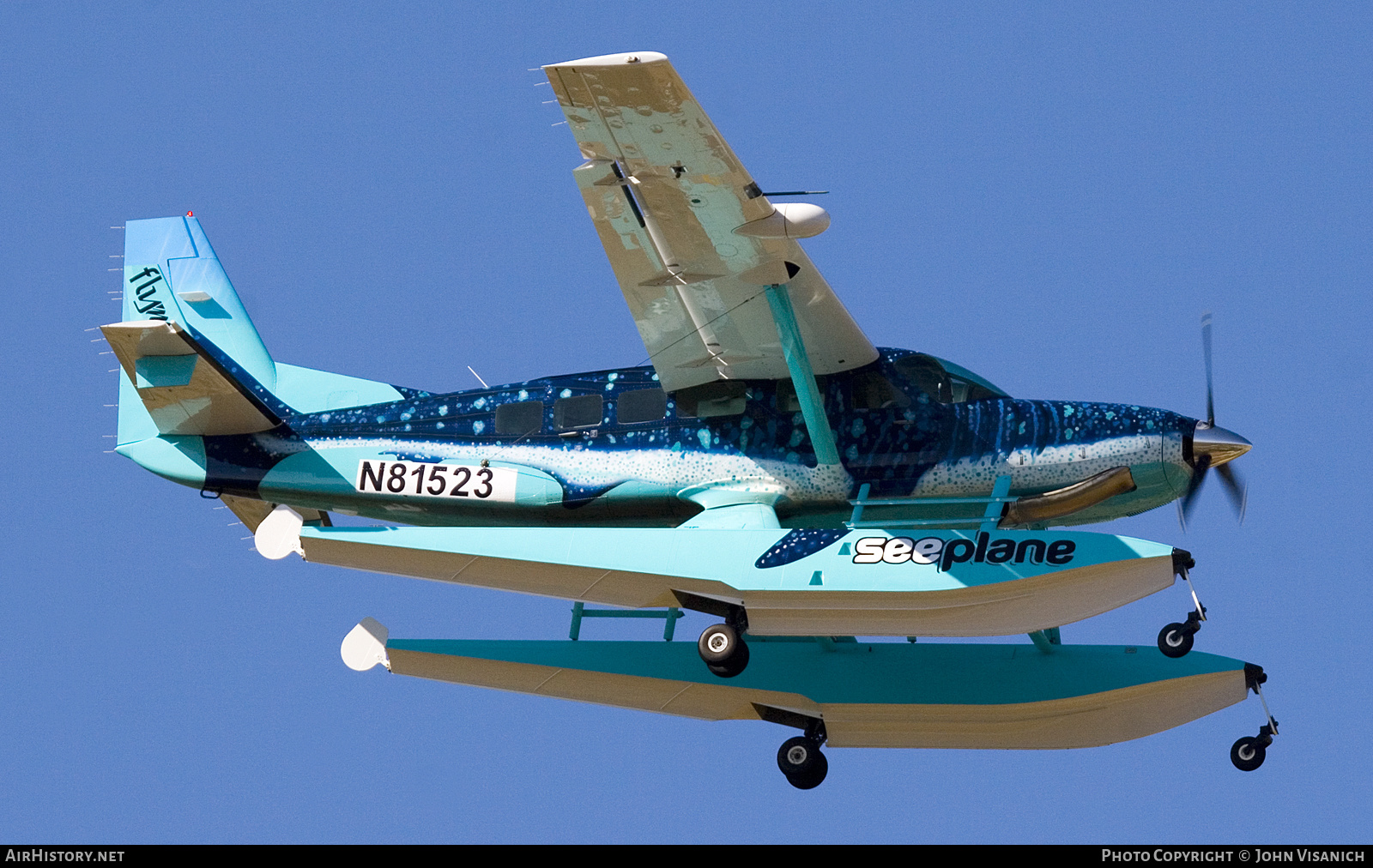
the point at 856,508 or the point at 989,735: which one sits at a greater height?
the point at 856,508

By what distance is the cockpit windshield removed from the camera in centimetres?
2122

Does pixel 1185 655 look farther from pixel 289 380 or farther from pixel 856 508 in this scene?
pixel 289 380

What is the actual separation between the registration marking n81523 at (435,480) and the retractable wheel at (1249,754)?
778 centimetres

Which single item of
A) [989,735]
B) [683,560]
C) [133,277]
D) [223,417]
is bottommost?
[989,735]

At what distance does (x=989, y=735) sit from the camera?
21.8m

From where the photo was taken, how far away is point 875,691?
22.1 m

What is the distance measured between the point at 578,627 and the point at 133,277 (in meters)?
6.52

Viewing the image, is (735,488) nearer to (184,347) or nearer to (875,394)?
(875,394)

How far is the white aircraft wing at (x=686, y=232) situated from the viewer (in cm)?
1836

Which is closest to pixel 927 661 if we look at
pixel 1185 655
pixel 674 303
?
pixel 1185 655

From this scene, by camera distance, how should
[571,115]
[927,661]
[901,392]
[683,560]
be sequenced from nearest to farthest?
1. [571,115]
2. [683,560]
3. [901,392]
4. [927,661]

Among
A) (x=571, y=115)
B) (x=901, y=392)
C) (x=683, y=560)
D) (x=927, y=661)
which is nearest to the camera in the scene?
(x=571, y=115)

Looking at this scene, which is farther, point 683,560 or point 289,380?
point 289,380

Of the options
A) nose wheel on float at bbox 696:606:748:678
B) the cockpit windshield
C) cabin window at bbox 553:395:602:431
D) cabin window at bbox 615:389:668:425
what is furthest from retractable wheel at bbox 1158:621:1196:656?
cabin window at bbox 553:395:602:431
